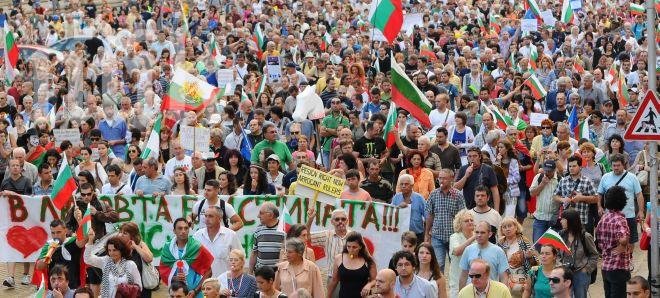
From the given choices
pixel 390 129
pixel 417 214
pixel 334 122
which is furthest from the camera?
pixel 334 122

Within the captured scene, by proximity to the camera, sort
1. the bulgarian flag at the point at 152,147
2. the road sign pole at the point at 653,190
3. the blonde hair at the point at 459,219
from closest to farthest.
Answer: the road sign pole at the point at 653,190
the blonde hair at the point at 459,219
the bulgarian flag at the point at 152,147

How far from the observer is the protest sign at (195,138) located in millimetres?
18562

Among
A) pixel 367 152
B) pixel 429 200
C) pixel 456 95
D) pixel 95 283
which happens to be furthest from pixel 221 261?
pixel 456 95

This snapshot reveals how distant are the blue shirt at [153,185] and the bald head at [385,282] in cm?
495

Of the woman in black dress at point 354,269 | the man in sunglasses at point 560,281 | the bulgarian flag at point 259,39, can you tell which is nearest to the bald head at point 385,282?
the woman in black dress at point 354,269

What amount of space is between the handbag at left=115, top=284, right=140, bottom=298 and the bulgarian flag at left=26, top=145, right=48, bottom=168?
598 centimetres

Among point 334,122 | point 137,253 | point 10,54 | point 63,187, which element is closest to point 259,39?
point 10,54

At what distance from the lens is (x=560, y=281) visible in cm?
1248

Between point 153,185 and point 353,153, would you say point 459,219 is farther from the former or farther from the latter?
point 353,153

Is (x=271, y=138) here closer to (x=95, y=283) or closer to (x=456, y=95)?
(x=95, y=283)

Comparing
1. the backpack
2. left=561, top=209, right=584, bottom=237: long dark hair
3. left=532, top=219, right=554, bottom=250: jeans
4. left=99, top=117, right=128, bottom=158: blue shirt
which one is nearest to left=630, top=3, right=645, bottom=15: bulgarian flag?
left=99, top=117, right=128, bottom=158: blue shirt

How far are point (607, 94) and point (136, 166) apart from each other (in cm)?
879

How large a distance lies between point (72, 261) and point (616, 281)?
477 centimetres

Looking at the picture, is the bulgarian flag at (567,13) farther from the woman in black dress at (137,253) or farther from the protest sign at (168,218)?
the woman in black dress at (137,253)
